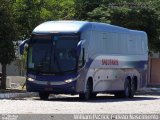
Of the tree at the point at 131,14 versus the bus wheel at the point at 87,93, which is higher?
the tree at the point at 131,14

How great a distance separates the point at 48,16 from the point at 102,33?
6.57 metres

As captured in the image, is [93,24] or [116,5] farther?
[116,5]

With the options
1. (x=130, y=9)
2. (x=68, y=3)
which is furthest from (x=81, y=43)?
(x=130, y=9)

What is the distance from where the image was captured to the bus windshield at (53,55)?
1039 inches

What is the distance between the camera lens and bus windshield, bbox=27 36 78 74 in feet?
86.6

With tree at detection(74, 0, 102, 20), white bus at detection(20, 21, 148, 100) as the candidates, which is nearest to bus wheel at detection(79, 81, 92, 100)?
white bus at detection(20, 21, 148, 100)

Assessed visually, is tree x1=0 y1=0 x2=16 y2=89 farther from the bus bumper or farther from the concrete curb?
the bus bumper

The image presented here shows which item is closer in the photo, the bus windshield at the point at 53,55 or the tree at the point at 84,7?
the bus windshield at the point at 53,55

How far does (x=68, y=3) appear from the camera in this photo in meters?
36.6

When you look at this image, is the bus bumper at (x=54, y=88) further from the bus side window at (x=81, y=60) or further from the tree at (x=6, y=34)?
the tree at (x=6, y=34)

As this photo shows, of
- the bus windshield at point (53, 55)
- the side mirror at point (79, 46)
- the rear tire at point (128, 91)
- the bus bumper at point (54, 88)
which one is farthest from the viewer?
the rear tire at point (128, 91)

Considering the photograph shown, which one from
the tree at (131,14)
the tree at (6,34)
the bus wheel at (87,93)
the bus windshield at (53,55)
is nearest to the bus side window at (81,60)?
the bus windshield at (53,55)

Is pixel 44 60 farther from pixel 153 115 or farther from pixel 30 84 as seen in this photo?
pixel 153 115

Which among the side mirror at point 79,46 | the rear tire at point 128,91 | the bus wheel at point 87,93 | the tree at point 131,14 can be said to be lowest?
the rear tire at point 128,91
